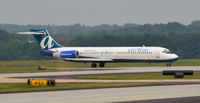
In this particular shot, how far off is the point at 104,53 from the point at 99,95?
46832mm

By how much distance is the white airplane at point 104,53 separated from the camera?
74.7 m

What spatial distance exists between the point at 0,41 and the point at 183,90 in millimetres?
153237

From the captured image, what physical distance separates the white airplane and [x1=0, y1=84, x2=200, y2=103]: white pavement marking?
38.6 meters

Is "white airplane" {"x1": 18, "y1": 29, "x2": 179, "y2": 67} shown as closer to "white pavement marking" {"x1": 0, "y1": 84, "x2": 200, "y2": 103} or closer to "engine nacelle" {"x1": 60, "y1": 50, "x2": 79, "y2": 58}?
"engine nacelle" {"x1": 60, "y1": 50, "x2": 79, "y2": 58}

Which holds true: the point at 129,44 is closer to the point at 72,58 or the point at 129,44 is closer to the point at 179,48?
the point at 179,48

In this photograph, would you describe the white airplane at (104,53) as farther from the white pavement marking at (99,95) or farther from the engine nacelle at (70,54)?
the white pavement marking at (99,95)

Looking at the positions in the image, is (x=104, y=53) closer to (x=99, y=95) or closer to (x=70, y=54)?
(x=70, y=54)

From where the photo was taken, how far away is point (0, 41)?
180 meters

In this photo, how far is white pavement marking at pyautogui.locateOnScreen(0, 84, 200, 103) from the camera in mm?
28969

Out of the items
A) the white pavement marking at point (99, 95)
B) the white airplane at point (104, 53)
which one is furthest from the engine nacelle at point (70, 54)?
the white pavement marking at point (99, 95)

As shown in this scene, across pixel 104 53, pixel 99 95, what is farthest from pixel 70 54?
pixel 99 95

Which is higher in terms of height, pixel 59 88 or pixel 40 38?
pixel 40 38

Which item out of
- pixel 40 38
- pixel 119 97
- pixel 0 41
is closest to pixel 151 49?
pixel 40 38

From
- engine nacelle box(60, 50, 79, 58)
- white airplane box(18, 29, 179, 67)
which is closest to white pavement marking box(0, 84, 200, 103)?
white airplane box(18, 29, 179, 67)
